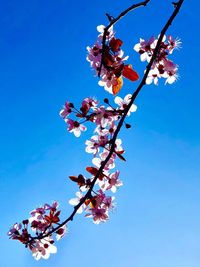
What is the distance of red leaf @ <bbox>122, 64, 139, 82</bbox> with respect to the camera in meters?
3.38

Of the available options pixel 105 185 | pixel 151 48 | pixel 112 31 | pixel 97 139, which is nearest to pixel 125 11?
pixel 112 31

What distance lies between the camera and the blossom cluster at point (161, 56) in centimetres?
369

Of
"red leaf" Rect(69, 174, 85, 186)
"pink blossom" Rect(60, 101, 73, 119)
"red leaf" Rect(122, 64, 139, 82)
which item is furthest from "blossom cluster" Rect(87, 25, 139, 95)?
"red leaf" Rect(69, 174, 85, 186)

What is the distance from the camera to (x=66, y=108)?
3.79 meters

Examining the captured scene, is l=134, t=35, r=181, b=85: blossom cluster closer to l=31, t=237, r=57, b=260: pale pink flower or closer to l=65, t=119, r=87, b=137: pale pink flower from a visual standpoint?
l=65, t=119, r=87, b=137: pale pink flower

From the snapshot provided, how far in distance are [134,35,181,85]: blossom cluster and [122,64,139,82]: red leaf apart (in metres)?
0.43

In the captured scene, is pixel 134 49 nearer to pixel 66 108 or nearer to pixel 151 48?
pixel 151 48

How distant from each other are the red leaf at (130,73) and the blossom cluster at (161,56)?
431 millimetres

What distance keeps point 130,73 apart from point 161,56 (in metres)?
0.47

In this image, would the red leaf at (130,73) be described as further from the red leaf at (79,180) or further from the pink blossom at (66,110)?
the red leaf at (79,180)

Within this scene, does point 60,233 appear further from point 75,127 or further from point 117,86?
point 117,86

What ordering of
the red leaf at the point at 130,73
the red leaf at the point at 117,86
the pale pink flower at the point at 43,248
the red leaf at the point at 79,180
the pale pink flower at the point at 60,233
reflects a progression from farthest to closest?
the pale pink flower at the point at 60,233 → the pale pink flower at the point at 43,248 → the red leaf at the point at 79,180 → the red leaf at the point at 117,86 → the red leaf at the point at 130,73

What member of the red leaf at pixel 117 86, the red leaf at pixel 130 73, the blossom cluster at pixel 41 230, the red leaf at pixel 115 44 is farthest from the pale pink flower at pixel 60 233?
the red leaf at pixel 115 44

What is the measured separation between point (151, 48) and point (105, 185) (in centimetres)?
142
